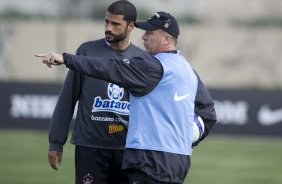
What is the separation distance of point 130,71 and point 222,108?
1305 cm

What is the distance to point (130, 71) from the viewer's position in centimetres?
663

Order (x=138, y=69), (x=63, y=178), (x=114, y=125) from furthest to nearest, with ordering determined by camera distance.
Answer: (x=63, y=178), (x=114, y=125), (x=138, y=69)

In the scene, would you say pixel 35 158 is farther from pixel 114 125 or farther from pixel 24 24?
pixel 24 24

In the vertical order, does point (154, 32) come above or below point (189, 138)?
above

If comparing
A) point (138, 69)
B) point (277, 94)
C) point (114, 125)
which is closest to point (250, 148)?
point (277, 94)

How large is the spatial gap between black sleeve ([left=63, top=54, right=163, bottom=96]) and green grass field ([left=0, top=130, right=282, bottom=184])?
5841 millimetres

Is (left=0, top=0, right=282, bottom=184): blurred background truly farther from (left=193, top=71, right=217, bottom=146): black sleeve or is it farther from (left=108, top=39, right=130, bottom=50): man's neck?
(left=193, top=71, right=217, bottom=146): black sleeve

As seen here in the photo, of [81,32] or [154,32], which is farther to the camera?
[81,32]

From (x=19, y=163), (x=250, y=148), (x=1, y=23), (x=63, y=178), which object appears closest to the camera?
(x=63, y=178)

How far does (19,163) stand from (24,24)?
46.6ft

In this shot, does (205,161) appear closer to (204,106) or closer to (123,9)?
(123,9)

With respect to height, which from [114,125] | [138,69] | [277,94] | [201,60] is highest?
[138,69]

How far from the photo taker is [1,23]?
2747 centimetres

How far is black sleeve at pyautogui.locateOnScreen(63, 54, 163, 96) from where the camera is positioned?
6.60 meters
